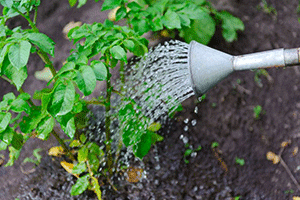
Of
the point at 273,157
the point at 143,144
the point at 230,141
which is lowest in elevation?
the point at 273,157

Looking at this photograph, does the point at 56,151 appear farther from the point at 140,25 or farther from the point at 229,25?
the point at 229,25

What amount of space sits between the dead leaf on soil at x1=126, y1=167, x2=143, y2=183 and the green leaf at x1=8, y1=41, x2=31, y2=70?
1357 millimetres

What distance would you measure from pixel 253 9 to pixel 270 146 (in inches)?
46.2

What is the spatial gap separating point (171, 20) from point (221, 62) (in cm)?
62

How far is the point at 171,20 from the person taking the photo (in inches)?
77.9

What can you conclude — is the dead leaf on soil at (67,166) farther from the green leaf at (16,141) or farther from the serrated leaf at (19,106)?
the serrated leaf at (19,106)

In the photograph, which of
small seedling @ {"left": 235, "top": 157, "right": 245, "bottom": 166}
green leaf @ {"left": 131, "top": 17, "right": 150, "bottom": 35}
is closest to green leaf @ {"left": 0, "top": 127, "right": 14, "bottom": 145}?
green leaf @ {"left": 131, "top": 17, "right": 150, "bottom": 35}

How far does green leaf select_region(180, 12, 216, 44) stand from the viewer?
2.61 m

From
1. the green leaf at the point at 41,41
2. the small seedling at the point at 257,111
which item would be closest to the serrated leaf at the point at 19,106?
the green leaf at the point at 41,41

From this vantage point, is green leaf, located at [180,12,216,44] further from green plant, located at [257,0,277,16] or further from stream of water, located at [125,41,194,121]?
green plant, located at [257,0,277,16]

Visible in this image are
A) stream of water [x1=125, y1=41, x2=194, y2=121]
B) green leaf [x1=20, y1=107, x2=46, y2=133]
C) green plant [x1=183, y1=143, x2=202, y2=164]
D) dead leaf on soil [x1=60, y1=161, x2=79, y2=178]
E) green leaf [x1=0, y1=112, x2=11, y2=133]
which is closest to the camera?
green leaf [x1=0, y1=112, x2=11, y2=133]

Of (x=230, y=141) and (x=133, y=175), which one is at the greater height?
(x=133, y=175)

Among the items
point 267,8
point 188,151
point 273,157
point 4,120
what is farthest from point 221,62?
Result: point 267,8

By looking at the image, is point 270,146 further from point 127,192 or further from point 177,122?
point 127,192
